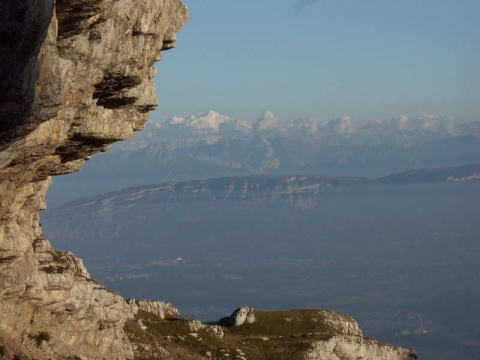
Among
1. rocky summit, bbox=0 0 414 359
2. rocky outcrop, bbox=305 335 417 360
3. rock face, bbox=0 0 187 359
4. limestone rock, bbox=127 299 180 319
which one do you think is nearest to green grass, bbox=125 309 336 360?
rocky summit, bbox=0 0 414 359

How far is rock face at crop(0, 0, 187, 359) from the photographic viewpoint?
29.0 metres

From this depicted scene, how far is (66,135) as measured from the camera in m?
40.5

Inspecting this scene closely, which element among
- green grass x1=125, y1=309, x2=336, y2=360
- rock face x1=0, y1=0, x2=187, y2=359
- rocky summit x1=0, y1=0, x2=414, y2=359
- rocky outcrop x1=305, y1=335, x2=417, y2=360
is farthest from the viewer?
rocky outcrop x1=305, y1=335, x2=417, y2=360

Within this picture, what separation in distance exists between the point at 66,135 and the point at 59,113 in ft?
12.4

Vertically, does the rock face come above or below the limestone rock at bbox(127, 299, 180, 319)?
above

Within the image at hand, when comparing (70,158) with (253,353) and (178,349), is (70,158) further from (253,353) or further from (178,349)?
(253,353)

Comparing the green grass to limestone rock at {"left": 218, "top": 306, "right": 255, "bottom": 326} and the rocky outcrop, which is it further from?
the rocky outcrop

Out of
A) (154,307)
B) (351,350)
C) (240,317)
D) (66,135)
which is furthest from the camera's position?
(240,317)

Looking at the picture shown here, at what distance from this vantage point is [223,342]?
3533 inches

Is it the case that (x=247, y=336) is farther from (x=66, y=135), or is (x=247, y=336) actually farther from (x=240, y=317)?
(x=66, y=135)

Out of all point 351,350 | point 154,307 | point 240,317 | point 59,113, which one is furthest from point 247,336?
point 59,113

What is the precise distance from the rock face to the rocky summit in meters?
0.06

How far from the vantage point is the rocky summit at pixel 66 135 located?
29.6 meters

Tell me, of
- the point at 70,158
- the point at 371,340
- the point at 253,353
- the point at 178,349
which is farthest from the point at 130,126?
the point at 371,340
